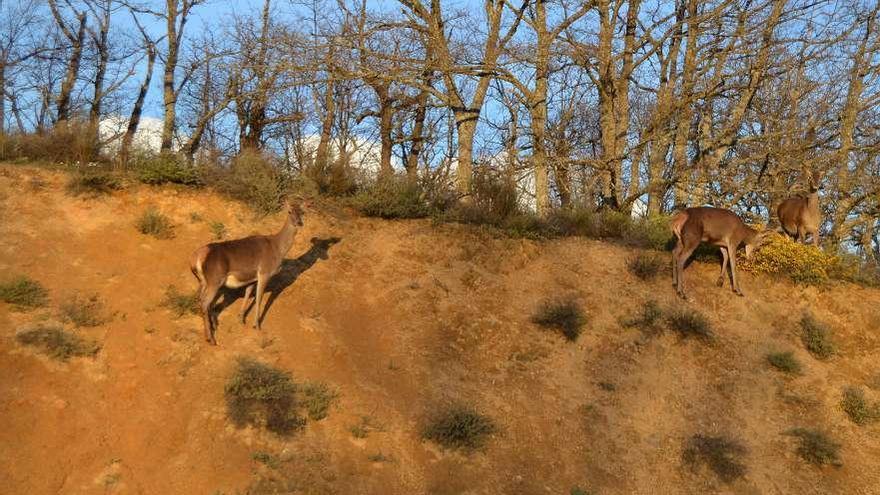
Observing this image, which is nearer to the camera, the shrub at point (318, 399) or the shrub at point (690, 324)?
the shrub at point (318, 399)

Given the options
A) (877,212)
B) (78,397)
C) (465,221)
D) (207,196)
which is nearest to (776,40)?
(877,212)

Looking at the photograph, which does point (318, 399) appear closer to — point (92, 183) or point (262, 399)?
point (262, 399)

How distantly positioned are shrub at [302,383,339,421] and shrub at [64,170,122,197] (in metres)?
6.50

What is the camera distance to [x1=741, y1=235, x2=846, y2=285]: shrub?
16.3m

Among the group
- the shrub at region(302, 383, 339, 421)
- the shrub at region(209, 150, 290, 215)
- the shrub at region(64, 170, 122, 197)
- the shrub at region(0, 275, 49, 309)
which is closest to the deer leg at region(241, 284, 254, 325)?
the shrub at region(302, 383, 339, 421)

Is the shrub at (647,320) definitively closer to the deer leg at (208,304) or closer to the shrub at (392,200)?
the shrub at (392,200)

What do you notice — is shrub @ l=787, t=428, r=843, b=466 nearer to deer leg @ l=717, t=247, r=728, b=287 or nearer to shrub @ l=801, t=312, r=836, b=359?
shrub @ l=801, t=312, r=836, b=359

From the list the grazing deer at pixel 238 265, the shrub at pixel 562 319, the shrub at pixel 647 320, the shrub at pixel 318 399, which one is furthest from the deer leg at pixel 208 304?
the shrub at pixel 647 320

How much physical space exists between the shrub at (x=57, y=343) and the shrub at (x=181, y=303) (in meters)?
1.38

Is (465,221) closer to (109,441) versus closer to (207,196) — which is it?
(207,196)

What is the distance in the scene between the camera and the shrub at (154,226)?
14461 millimetres

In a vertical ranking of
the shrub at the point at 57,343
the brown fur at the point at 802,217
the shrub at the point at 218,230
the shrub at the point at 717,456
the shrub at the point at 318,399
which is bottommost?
the shrub at the point at 717,456

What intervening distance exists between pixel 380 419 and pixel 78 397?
13.3 feet

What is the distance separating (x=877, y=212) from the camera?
21453 mm
